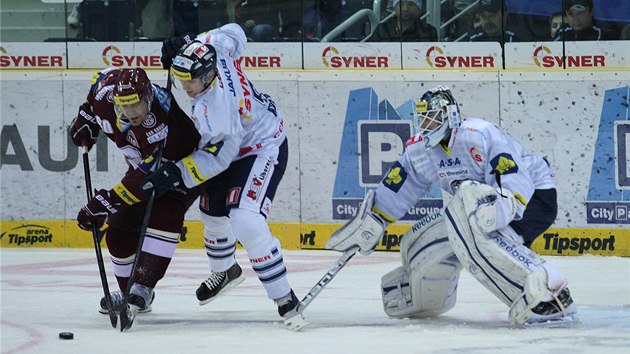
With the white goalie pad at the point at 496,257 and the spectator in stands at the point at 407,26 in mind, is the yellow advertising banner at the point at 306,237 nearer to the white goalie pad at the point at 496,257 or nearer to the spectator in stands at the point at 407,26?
the spectator in stands at the point at 407,26

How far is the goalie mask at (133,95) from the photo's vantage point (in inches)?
202

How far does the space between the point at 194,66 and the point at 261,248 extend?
763 millimetres

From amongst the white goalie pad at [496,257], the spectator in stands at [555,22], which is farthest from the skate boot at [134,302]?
the spectator in stands at [555,22]

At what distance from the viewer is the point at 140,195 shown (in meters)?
5.34

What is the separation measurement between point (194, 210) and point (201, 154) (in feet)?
10.5

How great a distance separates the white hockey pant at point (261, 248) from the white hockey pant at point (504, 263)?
0.69 meters

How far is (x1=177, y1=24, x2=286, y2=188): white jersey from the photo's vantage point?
5055mm

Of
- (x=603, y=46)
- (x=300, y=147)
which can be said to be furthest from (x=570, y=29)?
(x=300, y=147)

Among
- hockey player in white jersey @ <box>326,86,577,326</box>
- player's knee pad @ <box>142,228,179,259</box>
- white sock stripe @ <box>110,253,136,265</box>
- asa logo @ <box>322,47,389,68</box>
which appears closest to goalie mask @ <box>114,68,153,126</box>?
player's knee pad @ <box>142,228,179,259</box>

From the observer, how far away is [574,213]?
777 cm

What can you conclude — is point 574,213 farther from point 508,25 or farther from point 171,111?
point 171,111

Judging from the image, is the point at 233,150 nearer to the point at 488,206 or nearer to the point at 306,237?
the point at 488,206

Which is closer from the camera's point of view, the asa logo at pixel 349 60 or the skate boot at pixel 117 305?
the skate boot at pixel 117 305

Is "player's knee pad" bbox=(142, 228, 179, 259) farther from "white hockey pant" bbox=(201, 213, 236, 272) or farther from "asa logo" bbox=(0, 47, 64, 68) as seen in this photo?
"asa logo" bbox=(0, 47, 64, 68)
